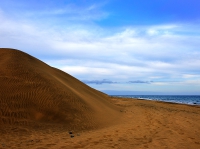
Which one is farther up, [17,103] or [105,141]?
[17,103]

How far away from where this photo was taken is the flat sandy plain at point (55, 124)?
7.70 metres

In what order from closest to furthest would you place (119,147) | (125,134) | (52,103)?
1. (119,147)
2. (125,134)
3. (52,103)

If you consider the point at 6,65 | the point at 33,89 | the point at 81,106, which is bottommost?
the point at 81,106

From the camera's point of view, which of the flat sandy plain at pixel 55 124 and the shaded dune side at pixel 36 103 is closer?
the flat sandy plain at pixel 55 124

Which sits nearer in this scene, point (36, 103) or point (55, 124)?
point (55, 124)

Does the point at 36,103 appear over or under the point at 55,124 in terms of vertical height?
over

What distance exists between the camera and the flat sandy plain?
303 inches

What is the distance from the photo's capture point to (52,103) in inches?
496

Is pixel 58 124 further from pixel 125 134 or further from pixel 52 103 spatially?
pixel 125 134

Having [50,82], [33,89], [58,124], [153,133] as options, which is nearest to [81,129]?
[58,124]

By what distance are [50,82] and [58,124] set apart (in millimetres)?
4985

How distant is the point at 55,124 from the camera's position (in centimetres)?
1087

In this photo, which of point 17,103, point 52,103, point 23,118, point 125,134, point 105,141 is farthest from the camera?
point 52,103

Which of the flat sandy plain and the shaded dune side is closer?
the flat sandy plain
